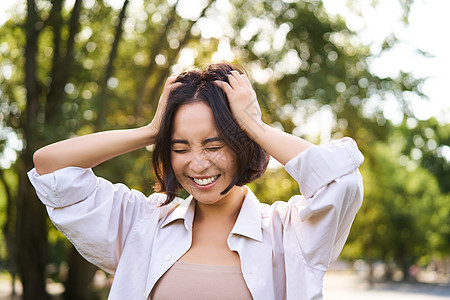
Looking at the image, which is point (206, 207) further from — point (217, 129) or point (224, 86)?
point (224, 86)

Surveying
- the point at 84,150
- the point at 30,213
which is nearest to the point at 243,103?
the point at 84,150

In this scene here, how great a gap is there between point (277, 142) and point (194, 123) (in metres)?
0.30

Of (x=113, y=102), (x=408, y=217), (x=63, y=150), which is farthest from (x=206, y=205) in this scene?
(x=408, y=217)

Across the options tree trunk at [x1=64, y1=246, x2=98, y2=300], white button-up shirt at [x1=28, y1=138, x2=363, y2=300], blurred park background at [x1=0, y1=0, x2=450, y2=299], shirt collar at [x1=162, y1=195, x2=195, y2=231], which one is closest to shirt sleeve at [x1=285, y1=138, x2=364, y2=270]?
white button-up shirt at [x1=28, y1=138, x2=363, y2=300]

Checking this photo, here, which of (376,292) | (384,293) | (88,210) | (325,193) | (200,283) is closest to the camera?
(325,193)

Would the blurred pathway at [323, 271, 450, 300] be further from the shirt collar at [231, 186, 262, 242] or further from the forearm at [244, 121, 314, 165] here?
the forearm at [244, 121, 314, 165]

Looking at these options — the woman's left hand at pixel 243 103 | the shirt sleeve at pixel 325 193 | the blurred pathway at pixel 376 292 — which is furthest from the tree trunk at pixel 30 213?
the shirt sleeve at pixel 325 193

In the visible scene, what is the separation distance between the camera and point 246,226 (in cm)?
206

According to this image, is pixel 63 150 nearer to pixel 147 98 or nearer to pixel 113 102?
pixel 113 102

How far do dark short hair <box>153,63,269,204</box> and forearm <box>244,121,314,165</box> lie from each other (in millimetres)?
67

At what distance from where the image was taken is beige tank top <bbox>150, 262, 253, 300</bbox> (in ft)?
6.34

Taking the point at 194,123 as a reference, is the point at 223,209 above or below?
below

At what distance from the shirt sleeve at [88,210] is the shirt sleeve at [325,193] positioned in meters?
0.66

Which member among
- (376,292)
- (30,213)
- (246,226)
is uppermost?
(246,226)
